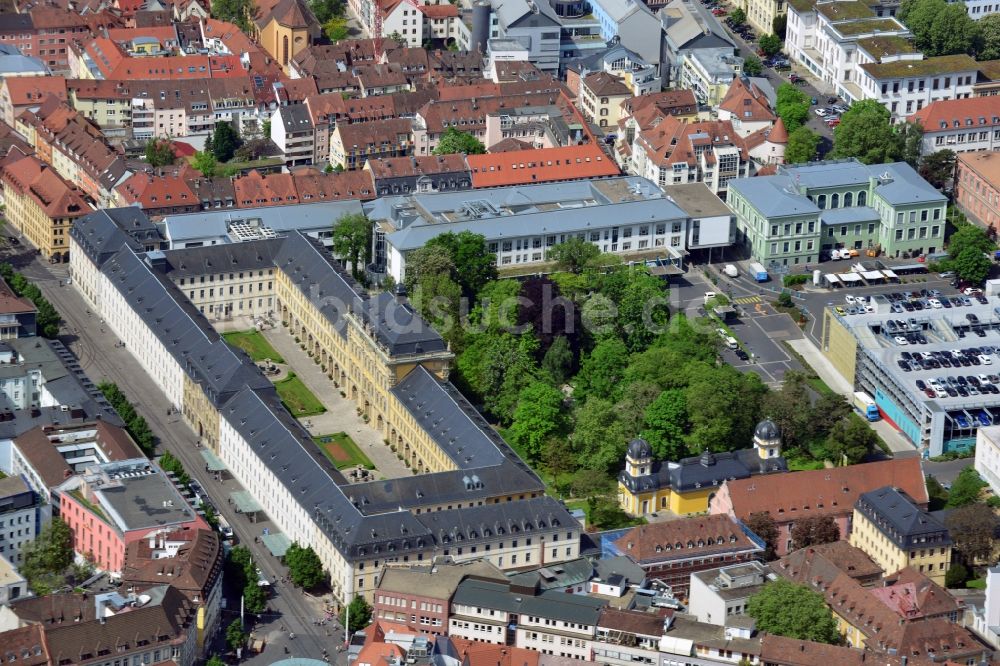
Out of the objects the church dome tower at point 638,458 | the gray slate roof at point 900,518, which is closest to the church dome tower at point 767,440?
the church dome tower at point 638,458

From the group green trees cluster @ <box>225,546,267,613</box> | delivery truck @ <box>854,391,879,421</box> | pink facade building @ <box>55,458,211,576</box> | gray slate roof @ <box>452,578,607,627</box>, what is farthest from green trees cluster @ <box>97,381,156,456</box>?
delivery truck @ <box>854,391,879,421</box>

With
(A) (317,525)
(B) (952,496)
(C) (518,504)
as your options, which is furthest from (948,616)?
(A) (317,525)

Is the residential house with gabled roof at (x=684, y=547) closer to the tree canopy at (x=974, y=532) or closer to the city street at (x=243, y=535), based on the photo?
the tree canopy at (x=974, y=532)

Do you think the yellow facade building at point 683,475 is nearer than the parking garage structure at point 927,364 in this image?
Yes

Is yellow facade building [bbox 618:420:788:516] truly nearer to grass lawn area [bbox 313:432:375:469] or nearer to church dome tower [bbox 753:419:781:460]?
church dome tower [bbox 753:419:781:460]

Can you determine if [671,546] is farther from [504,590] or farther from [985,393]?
[985,393]

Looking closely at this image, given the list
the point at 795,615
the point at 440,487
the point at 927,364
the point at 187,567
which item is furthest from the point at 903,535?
the point at 187,567
